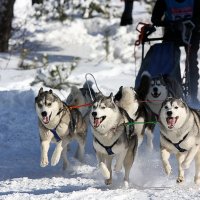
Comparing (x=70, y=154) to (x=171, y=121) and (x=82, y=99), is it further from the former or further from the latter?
(x=171, y=121)

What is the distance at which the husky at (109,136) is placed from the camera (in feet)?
14.5

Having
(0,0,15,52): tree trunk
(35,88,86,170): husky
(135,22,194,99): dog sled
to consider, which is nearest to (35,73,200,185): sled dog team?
(35,88,86,170): husky

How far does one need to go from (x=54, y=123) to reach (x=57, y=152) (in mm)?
237

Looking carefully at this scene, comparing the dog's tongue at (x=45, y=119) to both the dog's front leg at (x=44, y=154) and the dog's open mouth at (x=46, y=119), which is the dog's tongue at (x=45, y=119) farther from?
the dog's front leg at (x=44, y=154)

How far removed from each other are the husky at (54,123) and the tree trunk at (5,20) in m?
5.98

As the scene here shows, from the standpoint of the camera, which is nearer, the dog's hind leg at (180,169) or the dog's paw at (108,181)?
the dog's hind leg at (180,169)

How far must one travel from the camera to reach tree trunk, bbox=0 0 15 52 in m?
10.9

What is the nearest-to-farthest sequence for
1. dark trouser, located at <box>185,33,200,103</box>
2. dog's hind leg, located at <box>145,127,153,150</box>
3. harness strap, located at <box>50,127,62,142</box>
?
harness strap, located at <box>50,127,62,142</box>
dog's hind leg, located at <box>145,127,153,150</box>
dark trouser, located at <box>185,33,200,103</box>

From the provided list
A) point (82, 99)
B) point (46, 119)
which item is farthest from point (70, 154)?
point (46, 119)

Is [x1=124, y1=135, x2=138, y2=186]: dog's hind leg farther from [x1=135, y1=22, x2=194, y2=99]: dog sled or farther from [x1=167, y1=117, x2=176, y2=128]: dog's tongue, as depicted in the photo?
[x1=135, y1=22, x2=194, y2=99]: dog sled

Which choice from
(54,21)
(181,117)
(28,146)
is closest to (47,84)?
(28,146)

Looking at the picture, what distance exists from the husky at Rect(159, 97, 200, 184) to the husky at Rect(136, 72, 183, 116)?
4.23ft

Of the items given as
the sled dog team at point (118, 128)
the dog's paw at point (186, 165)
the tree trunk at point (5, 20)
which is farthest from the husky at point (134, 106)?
the tree trunk at point (5, 20)

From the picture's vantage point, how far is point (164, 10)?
21.2ft
